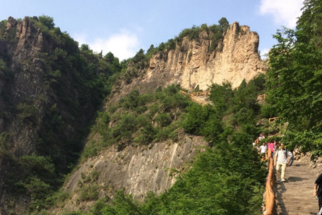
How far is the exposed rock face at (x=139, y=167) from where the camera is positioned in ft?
87.4

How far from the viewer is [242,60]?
37.6 m

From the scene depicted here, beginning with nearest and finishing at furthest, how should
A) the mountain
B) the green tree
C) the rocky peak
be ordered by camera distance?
the mountain → the rocky peak → the green tree

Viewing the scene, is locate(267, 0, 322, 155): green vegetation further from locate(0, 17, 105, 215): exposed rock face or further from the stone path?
locate(0, 17, 105, 215): exposed rock face

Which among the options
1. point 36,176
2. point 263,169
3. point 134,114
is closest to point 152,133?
point 134,114

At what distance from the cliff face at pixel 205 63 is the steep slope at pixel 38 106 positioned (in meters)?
7.88

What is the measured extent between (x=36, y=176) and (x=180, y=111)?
51.6 feet

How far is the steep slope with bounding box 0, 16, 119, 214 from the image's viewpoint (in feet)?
114

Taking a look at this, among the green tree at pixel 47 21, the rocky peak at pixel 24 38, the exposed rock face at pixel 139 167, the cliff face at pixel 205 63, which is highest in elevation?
the green tree at pixel 47 21

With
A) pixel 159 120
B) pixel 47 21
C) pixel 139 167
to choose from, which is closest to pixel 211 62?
pixel 159 120

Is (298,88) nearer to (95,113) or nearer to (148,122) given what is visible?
(148,122)

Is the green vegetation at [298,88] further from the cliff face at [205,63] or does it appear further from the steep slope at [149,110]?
the cliff face at [205,63]

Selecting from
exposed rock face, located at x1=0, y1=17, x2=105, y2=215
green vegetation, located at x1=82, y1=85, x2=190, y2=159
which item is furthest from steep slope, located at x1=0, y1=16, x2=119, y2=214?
green vegetation, located at x1=82, y1=85, x2=190, y2=159

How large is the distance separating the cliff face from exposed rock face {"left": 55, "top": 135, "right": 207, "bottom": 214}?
12172mm

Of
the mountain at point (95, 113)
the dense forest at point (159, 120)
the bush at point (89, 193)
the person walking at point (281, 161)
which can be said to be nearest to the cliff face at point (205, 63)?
the mountain at point (95, 113)
